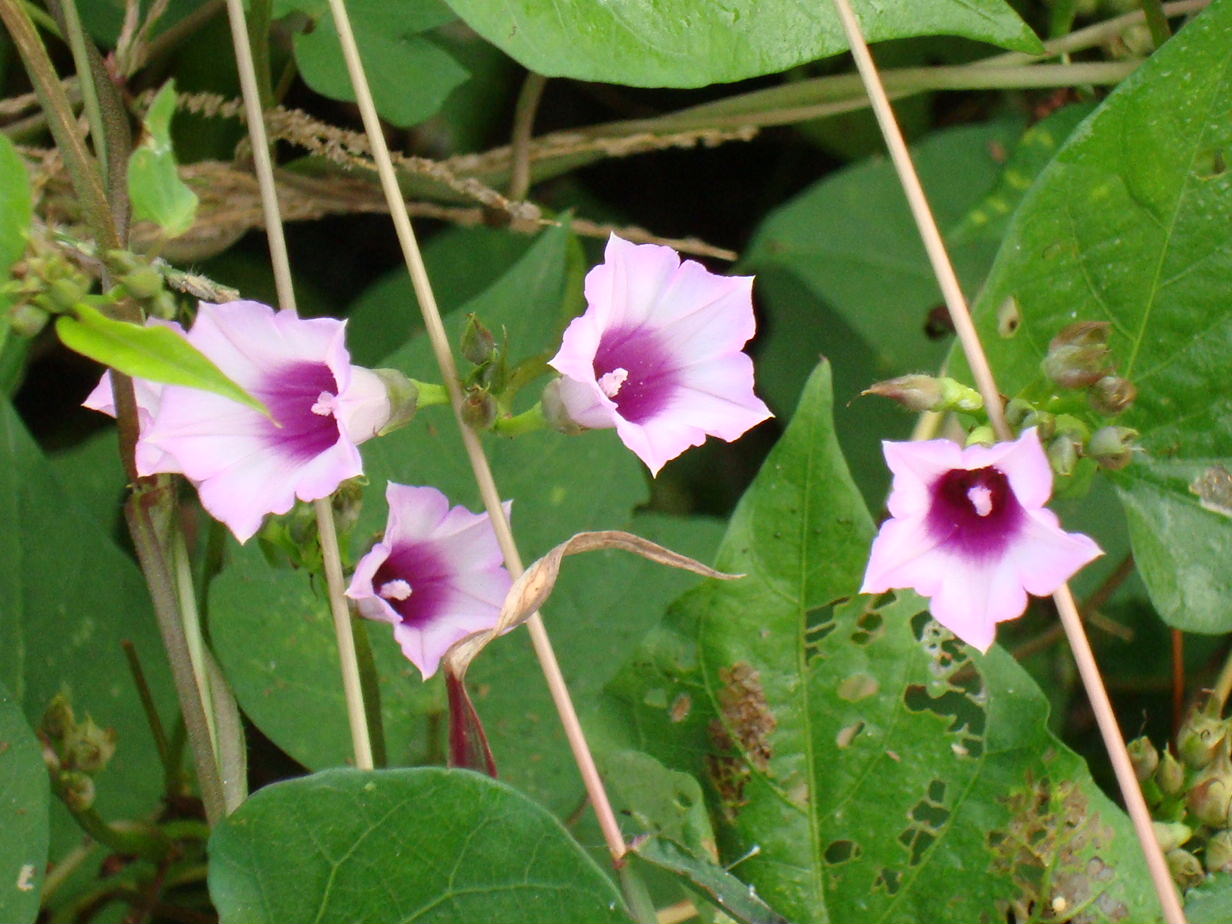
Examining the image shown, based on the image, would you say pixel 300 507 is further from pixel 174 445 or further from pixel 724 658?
pixel 724 658

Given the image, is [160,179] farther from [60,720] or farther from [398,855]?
[60,720]

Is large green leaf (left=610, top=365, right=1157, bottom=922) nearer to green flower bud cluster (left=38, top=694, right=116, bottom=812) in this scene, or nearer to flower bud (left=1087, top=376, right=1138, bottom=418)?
flower bud (left=1087, top=376, right=1138, bottom=418)

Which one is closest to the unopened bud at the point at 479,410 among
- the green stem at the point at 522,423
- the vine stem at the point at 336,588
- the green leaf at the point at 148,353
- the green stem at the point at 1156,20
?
the green stem at the point at 522,423

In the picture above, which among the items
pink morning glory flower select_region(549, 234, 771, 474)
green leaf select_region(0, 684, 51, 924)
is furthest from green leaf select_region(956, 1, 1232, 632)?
green leaf select_region(0, 684, 51, 924)

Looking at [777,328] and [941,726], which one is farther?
[777,328]

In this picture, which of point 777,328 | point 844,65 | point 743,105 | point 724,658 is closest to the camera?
point 724,658

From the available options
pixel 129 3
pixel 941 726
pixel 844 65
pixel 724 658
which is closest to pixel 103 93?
pixel 129 3

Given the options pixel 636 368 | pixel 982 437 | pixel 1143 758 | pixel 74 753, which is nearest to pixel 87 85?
pixel 636 368
